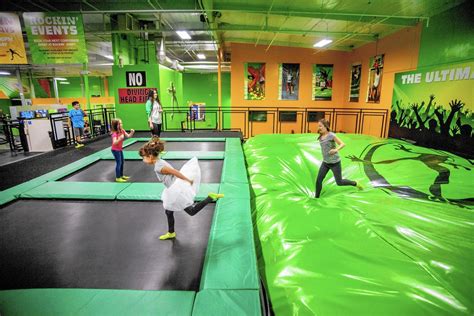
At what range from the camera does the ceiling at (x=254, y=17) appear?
599 centimetres

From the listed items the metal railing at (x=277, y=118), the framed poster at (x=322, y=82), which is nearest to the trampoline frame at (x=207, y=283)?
the metal railing at (x=277, y=118)

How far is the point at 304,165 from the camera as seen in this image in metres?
4.80

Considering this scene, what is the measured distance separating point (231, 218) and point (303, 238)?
0.78 metres

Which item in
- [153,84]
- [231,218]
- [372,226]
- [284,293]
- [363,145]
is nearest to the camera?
[284,293]

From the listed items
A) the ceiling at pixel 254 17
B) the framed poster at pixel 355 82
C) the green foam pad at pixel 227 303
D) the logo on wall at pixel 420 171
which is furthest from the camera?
the framed poster at pixel 355 82

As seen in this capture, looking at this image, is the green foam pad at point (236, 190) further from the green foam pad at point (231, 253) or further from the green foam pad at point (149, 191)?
the green foam pad at point (231, 253)

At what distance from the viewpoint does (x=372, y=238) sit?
7.84ft

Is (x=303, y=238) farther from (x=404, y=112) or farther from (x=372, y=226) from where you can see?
(x=404, y=112)

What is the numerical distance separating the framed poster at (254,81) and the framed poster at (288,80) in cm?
71

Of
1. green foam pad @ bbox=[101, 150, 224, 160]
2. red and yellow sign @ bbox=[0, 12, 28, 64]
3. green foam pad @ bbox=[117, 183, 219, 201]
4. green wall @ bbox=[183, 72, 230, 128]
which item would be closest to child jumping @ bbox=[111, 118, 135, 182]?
→ green foam pad @ bbox=[117, 183, 219, 201]

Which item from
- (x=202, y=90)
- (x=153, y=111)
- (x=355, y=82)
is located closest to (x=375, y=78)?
(x=355, y=82)

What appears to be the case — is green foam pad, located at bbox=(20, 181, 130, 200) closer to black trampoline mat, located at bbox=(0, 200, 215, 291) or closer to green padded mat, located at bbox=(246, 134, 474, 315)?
black trampoline mat, located at bbox=(0, 200, 215, 291)

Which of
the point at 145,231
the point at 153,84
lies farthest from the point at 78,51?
the point at 145,231

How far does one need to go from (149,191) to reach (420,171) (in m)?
4.01
